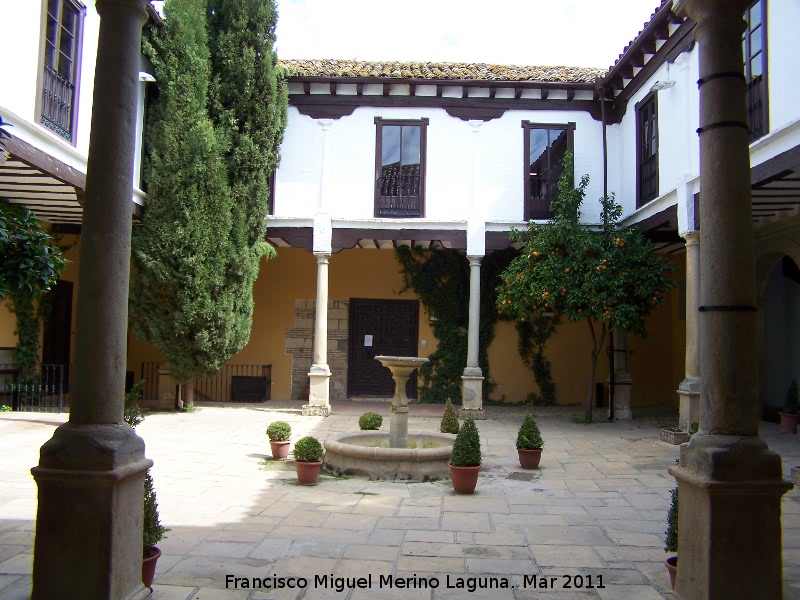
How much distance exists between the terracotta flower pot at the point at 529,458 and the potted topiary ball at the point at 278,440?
2839mm

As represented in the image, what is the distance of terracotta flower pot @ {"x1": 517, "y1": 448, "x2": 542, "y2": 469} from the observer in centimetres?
780

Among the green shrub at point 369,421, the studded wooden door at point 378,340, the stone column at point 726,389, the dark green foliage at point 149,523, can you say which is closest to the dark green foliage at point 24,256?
the dark green foliage at point 149,523

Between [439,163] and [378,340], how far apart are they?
442 centimetres

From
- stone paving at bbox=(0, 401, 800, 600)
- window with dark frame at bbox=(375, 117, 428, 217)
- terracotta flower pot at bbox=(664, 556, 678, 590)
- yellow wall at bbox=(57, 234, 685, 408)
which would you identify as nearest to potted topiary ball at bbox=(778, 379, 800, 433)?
stone paving at bbox=(0, 401, 800, 600)

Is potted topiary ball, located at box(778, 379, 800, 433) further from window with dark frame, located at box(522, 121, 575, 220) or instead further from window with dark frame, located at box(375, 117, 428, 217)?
window with dark frame, located at box(375, 117, 428, 217)

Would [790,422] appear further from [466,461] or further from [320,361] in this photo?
[320,361]

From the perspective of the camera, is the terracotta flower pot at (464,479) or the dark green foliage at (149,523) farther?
the terracotta flower pot at (464,479)

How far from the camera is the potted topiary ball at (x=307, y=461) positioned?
265 inches

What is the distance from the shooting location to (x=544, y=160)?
13359 mm

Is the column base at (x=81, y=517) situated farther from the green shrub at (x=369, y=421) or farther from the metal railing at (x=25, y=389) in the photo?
the metal railing at (x=25, y=389)

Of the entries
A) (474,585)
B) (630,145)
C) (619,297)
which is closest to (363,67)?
(630,145)

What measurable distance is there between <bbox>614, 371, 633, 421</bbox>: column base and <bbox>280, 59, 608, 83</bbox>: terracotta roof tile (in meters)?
5.76

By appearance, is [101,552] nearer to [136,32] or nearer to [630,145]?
[136,32]

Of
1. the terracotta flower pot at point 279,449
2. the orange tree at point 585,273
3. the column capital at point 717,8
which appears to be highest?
the column capital at point 717,8
